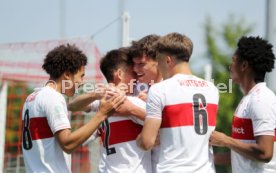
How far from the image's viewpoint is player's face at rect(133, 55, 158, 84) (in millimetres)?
5059

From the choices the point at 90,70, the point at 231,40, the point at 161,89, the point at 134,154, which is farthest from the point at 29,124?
the point at 231,40

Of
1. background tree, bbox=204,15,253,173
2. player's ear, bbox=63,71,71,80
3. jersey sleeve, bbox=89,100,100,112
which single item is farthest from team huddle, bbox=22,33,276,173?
background tree, bbox=204,15,253,173

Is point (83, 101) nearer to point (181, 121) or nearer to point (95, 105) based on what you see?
point (95, 105)

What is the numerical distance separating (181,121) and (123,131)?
0.66 metres

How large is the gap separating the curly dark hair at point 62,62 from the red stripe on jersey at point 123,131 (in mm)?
581

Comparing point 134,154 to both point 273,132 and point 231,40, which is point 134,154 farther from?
point 231,40

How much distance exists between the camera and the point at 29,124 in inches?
193

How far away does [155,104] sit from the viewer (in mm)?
4336

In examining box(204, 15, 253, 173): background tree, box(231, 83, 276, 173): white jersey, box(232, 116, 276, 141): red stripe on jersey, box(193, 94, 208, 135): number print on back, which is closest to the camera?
box(193, 94, 208, 135): number print on back

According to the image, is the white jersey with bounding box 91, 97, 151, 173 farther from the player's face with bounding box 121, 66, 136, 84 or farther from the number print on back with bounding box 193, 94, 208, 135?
the number print on back with bounding box 193, 94, 208, 135

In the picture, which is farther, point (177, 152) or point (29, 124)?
point (29, 124)

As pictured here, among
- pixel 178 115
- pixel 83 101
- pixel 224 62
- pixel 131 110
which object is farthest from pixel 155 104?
pixel 224 62

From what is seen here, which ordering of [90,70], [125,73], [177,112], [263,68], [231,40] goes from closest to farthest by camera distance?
[177,112], [263,68], [125,73], [90,70], [231,40]

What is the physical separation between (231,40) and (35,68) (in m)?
21.2
